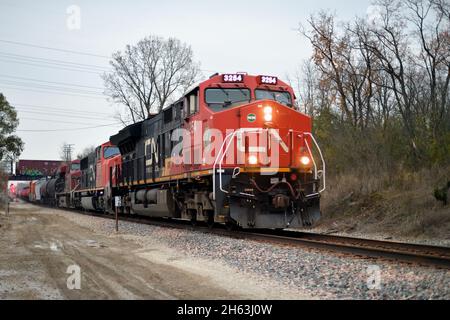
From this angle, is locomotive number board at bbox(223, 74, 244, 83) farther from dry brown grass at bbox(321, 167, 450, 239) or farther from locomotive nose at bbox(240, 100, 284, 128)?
dry brown grass at bbox(321, 167, 450, 239)

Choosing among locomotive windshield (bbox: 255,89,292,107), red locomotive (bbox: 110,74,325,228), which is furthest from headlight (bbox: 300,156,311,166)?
locomotive windshield (bbox: 255,89,292,107)

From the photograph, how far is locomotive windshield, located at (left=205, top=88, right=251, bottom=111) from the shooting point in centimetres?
1320

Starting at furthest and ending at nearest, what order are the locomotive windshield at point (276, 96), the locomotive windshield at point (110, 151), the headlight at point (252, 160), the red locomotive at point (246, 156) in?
the locomotive windshield at point (110, 151) → the locomotive windshield at point (276, 96) → the headlight at point (252, 160) → the red locomotive at point (246, 156)

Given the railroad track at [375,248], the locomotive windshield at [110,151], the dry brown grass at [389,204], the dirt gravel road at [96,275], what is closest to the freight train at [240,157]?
the railroad track at [375,248]

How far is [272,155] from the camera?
41.0 feet

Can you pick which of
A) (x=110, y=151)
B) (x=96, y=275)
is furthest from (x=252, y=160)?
(x=110, y=151)

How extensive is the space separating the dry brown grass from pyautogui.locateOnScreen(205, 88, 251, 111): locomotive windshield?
561cm

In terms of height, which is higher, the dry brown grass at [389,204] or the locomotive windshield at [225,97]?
the locomotive windshield at [225,97]

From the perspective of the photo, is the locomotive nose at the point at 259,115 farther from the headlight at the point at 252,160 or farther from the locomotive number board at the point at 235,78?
the locomotive number board at the point at 235,78

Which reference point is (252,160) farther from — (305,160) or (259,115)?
(305,160)

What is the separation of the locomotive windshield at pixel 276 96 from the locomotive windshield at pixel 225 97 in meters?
0.35

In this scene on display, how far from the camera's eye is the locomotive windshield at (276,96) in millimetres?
13685
